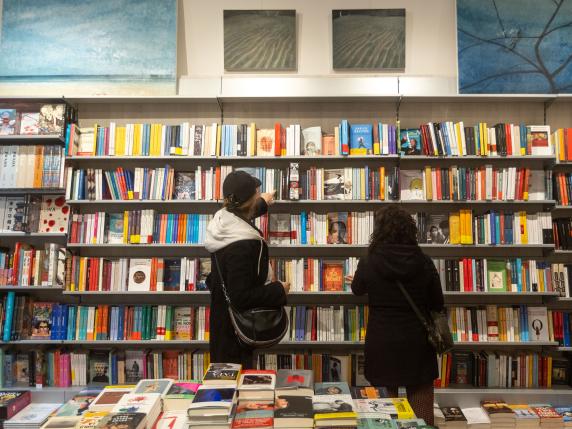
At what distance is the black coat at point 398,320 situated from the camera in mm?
2314

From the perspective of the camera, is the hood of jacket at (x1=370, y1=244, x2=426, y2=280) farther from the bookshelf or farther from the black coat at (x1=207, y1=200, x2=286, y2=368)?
the bookshelf

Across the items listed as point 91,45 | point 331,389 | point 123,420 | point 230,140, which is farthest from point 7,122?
point 331,389

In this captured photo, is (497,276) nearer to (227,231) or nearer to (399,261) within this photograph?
(399,261)

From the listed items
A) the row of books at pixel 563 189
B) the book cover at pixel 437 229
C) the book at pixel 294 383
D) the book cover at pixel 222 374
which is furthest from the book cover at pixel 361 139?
the book cover at pixel 222 374

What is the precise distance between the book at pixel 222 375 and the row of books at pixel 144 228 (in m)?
1.91

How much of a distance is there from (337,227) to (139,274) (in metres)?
1.63

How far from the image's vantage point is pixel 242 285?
223 cm

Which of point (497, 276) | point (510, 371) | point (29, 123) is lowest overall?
point (510, 371)

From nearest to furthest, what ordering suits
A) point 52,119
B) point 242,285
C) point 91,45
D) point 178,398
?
point 178,398, point 242,285, point 52,119, point 91,45

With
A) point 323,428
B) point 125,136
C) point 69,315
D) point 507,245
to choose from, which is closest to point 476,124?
point 507,245

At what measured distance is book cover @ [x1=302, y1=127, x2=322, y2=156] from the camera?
3697mm

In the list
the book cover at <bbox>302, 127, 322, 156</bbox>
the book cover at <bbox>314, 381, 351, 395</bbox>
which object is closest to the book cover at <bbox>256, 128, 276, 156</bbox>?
the book cover at <bbox>302, 127, 322, 156</bbox>

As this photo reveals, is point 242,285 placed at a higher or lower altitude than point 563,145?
lower

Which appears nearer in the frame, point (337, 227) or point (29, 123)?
point (337, 227)
